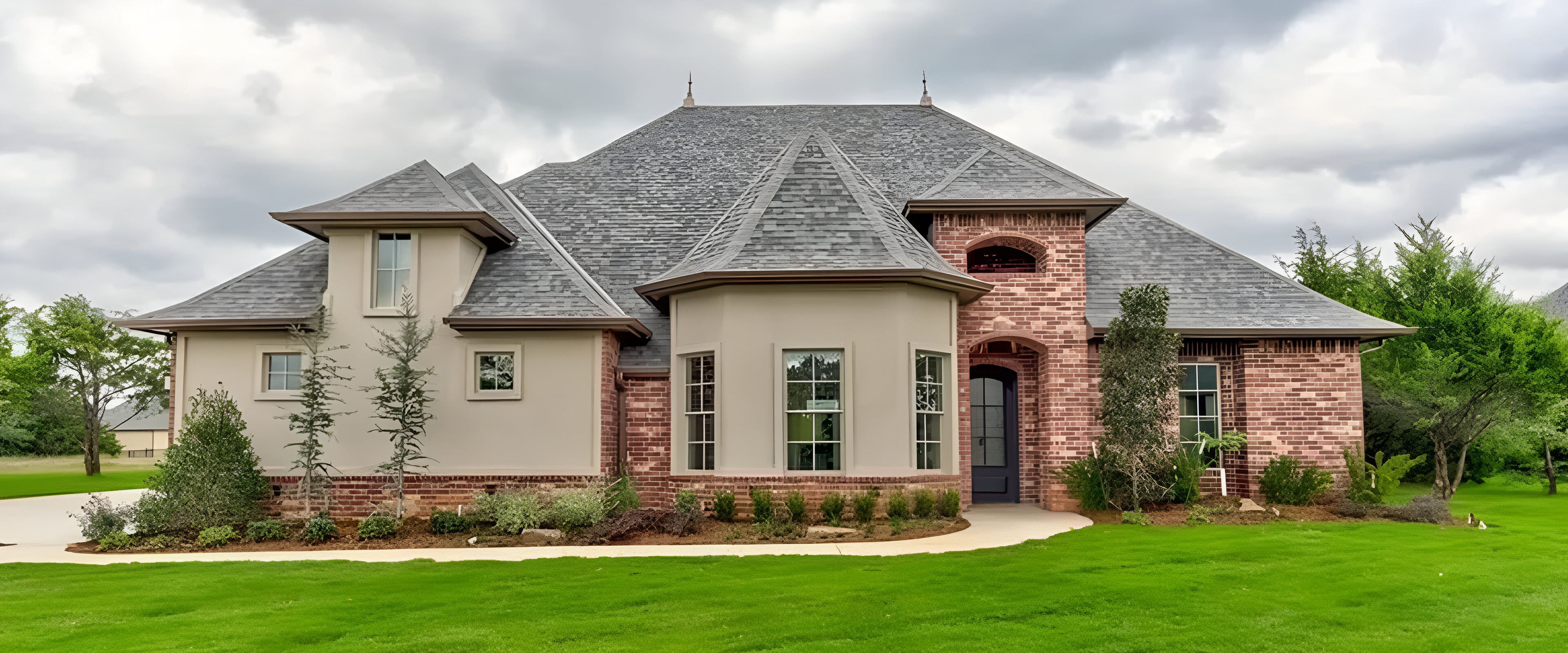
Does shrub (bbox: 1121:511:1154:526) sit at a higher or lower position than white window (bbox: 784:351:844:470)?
lower

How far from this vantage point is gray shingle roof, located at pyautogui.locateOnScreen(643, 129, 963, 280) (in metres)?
13.4

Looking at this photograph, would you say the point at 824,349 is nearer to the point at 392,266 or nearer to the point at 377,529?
the point at 377,529

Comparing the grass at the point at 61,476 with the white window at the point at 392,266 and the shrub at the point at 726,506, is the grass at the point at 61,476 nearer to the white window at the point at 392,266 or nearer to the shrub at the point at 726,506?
the white window at the point at 392,266

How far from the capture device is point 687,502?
13297 mm

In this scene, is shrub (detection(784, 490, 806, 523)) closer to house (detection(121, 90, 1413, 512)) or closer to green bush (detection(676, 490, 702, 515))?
house (detection(121, 90, 1413, 512))

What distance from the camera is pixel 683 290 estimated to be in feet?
46.5

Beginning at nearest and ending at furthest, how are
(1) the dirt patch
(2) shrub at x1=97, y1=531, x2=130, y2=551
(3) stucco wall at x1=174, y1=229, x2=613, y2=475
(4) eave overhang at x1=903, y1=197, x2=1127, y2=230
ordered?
(1) the dirt patch < (2) shrub at x1=97, y1=531, x2=130, y2=551 < (3) stucco wall at x1=174, y1=229, x2=613, y2=475 < (4) eave overhang at x1=903, y1=197, x2=1127, y2=230

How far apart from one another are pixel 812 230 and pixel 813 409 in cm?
271

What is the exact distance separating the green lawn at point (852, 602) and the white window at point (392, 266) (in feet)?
16.5

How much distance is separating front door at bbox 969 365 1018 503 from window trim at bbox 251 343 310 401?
428 inches

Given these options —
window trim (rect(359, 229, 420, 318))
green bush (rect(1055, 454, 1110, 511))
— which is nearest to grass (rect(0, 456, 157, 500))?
window trim (rect(359, 229, 420, 318))

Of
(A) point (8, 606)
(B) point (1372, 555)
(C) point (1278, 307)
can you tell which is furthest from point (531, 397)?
(C) point (1278, 307)

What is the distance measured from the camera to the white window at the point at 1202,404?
15.9 m


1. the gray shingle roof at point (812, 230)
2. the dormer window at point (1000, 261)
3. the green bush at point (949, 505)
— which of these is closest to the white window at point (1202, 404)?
the dormer window at point (1000, 261)
